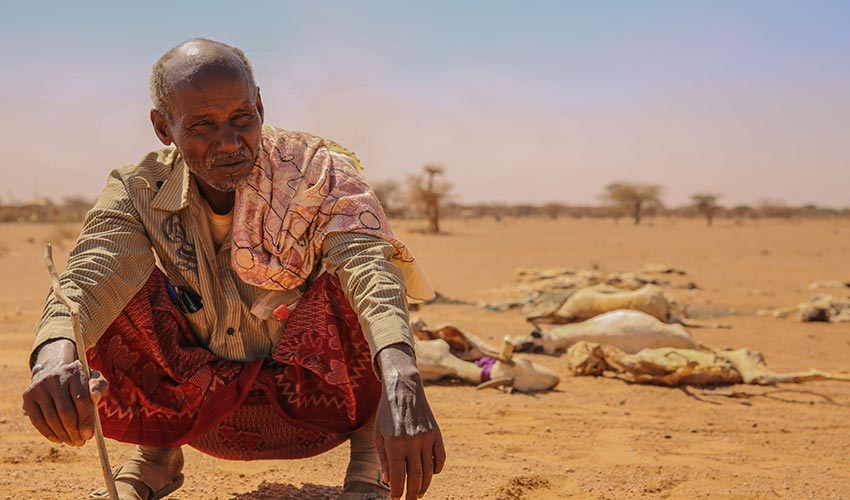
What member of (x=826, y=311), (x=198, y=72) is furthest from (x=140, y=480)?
(x=826, y=311)

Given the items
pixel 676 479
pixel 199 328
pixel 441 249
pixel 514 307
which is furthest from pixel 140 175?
pixel 441 249

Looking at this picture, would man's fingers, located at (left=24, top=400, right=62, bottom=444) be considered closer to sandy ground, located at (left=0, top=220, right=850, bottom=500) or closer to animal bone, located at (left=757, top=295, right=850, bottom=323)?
sandy ground, located at (left=0, top=220, right=850, bottom=500)

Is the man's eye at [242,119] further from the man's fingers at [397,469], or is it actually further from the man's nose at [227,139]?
the man's fingers at [397,469]

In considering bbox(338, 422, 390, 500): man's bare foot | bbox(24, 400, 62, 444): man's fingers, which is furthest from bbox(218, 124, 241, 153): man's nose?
bbox(338, 422, 390, 500): man's bare foot

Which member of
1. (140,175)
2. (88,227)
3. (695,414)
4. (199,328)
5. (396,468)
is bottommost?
(695,414)

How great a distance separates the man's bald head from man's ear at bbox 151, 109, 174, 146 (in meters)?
0.02

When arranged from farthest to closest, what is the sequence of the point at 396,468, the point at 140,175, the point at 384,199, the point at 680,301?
1. the point at 384,199
2. the point at 680,301
3. the point at 140,175
4. the point at 396,468

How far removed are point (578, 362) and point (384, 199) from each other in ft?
113

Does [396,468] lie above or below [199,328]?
below

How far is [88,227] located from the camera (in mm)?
2430

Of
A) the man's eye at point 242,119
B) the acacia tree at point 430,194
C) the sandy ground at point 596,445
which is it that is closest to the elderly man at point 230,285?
the man's eye at point 242,119

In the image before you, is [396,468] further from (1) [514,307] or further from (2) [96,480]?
(1) [514,307]

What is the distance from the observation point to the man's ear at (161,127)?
238 cm

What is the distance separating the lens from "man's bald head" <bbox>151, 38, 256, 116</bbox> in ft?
7.31
